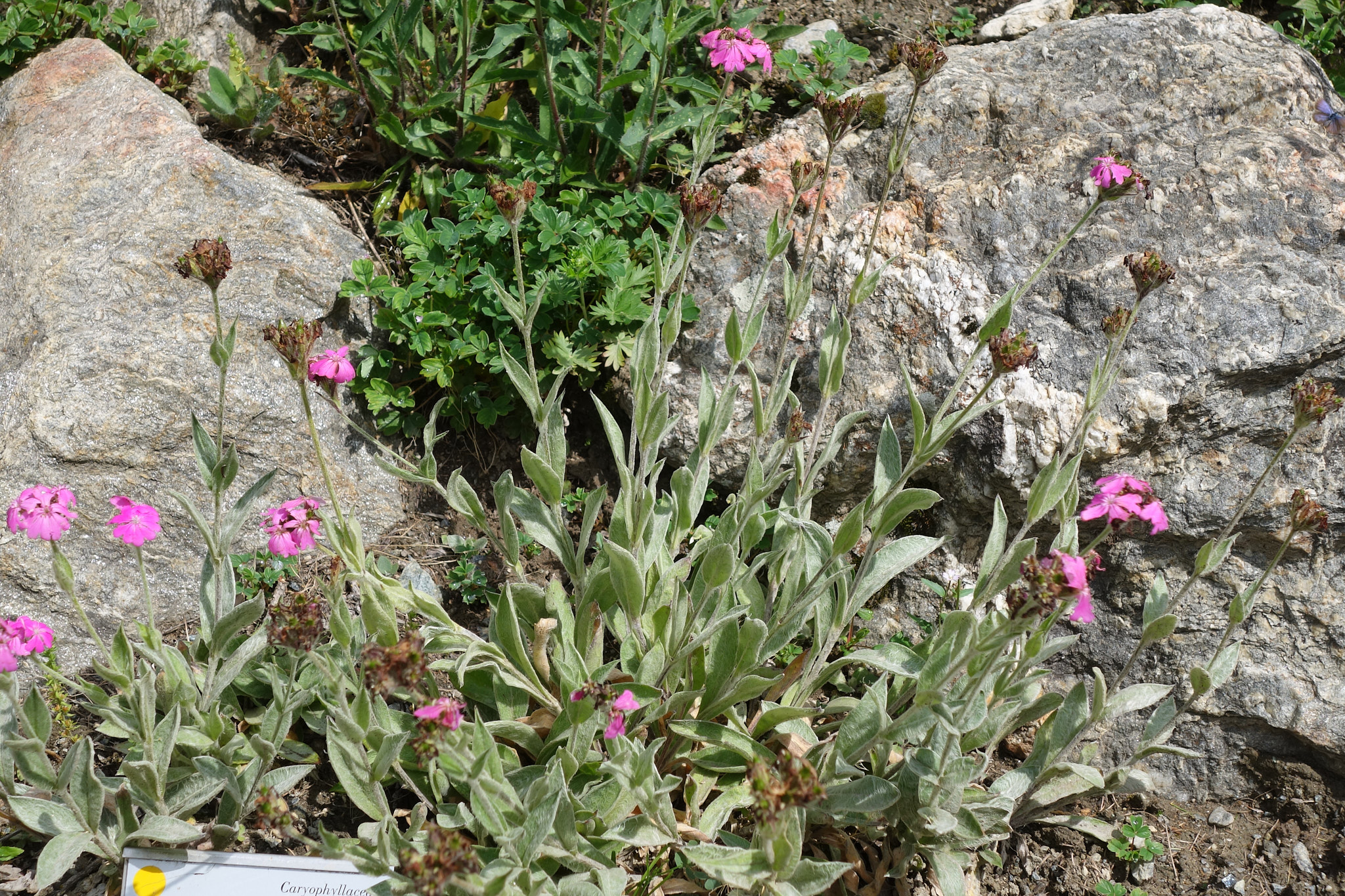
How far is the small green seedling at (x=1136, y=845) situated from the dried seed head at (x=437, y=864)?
2243mm

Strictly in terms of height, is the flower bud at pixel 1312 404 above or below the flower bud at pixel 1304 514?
above

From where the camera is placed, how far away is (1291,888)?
313 cm

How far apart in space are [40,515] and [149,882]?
1.02 metres

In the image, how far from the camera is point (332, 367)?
104 inches

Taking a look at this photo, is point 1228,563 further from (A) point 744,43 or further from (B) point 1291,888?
(A) point 744,43

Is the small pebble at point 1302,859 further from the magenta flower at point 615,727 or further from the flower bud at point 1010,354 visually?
the magenta flower at point 615,727

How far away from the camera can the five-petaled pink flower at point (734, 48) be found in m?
3.21

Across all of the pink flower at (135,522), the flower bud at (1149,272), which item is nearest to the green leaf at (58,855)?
the pink flower at (135,522)

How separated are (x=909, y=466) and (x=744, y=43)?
1655mm

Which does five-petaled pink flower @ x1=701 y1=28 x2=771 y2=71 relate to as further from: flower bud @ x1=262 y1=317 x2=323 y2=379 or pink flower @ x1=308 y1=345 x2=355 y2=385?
flower bud @ x1=262 y1=317 x2=323 y2=379

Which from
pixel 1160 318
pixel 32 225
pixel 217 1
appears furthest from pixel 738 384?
pixel 217 1

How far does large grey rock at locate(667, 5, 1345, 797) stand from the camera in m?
3.29

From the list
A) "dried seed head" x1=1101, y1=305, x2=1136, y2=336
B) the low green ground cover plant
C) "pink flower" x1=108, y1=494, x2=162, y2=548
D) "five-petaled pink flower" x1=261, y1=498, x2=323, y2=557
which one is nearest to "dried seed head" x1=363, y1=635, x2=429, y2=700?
the low green ground cover plant

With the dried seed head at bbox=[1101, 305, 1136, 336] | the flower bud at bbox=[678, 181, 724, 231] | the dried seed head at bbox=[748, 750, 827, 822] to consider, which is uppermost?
the flower bud at bbox=[678, 181, 724, 231]
